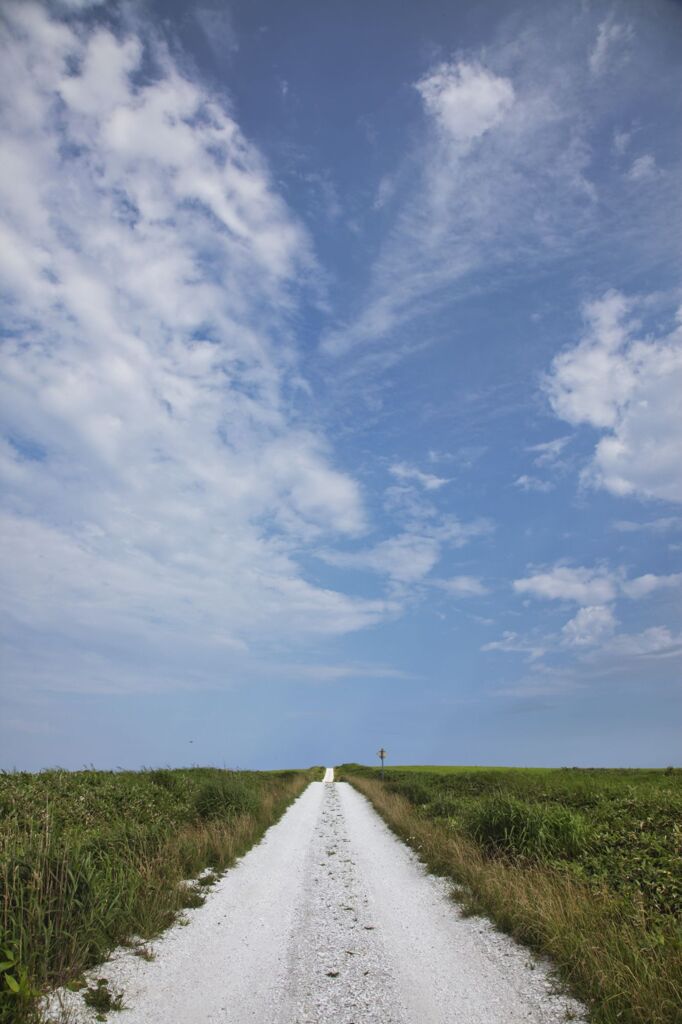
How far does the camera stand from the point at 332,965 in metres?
8.12

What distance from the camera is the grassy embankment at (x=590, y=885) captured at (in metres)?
6.68

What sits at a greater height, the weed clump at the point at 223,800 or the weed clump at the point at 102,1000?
the weed clump at the point at 223,800

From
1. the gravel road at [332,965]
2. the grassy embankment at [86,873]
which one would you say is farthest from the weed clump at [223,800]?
the gravel road at [332,965]

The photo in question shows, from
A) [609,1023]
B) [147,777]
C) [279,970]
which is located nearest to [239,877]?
[279,970]

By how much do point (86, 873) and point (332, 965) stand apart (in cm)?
372

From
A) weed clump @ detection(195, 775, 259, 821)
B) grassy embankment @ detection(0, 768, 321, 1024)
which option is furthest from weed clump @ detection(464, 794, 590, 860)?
weed clump @ detection(195, 775, 259, 821)

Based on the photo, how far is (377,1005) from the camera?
6.92 meters

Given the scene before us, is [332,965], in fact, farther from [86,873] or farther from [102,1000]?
[86,873]

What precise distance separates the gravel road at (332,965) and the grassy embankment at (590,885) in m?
0.44

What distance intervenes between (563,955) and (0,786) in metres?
17.0

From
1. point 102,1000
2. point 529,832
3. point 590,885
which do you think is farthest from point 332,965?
point 529,832

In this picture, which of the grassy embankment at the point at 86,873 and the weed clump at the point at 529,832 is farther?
the weed clump at the point at 529,832

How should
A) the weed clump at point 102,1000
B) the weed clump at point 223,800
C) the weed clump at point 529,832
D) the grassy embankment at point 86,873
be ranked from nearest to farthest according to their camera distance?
the weed clump at point 102,1000
the grassy embankment at point 86,873
the weed clump at point 529,832
the weed clump at point 223,800

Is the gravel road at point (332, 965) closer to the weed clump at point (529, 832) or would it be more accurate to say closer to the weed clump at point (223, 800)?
the weed clump at point (529, 832)
